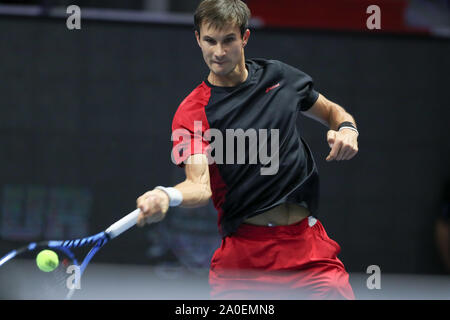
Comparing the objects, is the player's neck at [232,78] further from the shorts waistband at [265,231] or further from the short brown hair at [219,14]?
the shorts waistband at [265,231]

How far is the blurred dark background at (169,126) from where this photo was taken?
663 centimetres

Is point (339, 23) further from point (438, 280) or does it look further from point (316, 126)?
point (438, 280)

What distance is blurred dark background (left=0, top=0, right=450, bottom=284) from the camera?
663 cm

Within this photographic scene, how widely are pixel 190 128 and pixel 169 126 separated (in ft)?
11.6

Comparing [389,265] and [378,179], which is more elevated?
[378,179]

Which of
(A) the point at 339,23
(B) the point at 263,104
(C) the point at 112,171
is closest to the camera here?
(B) the point at 263,104

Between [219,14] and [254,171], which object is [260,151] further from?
[219,14]

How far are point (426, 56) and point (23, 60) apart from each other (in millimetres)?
3631

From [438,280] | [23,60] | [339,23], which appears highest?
[339,23]

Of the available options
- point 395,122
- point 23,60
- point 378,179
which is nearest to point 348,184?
point 378,179

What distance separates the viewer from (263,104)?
10.8 ft

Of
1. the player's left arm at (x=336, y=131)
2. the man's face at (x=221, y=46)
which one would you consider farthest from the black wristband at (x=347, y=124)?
the man's face at (x=221, y=46)

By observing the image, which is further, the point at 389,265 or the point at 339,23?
the point at 339,23

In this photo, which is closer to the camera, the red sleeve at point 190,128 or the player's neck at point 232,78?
the red sleeve at point 190,128
